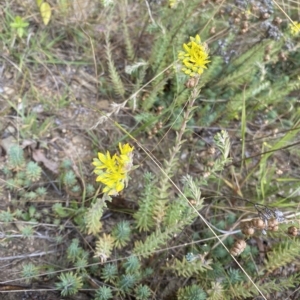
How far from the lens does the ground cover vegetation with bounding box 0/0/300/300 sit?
1539mm

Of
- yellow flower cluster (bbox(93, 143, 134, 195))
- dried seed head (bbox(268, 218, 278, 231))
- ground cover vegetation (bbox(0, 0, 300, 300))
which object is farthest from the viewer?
ground cover vegetation (bbox(0, 0, 300, 300))

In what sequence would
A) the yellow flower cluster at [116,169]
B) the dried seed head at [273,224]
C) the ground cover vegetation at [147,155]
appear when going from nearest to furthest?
the yellow flower cluster at [116,169], the dried seed head at [273,224], the ground cover vegetation at [147,155]

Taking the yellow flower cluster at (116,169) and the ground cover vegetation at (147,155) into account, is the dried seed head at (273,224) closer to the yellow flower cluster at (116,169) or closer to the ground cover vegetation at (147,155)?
the ground cover vegetation at (147,155)

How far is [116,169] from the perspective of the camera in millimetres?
1238

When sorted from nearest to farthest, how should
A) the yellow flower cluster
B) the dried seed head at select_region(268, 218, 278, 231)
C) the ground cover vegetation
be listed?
1. the yellow flower cluster
2. the dried seed head at select_region(268, 218, 278, 231)
3. the ground cover vegetation

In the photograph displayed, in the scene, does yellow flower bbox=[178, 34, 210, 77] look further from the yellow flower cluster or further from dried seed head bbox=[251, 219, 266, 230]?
dried seed head bbox=[251, 219, 266, 230]

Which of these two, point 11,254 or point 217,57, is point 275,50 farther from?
point 11,254

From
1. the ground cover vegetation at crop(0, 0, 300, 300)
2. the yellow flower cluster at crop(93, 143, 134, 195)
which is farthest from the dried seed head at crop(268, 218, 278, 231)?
the yellow flower cluster at crop(93, 143, 134, 195)

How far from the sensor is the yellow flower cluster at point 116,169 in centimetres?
119

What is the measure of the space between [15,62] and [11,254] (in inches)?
37.4

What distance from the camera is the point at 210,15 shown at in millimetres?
2027

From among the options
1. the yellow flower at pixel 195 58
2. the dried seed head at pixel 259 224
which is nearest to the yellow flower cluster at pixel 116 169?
the yellow flower at pixel 195 58

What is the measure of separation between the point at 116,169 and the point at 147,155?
1.39 feet

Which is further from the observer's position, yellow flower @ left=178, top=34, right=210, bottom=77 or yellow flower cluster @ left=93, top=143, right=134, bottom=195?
yellow flower @ left=178, top=34, right=210, bottom=77
